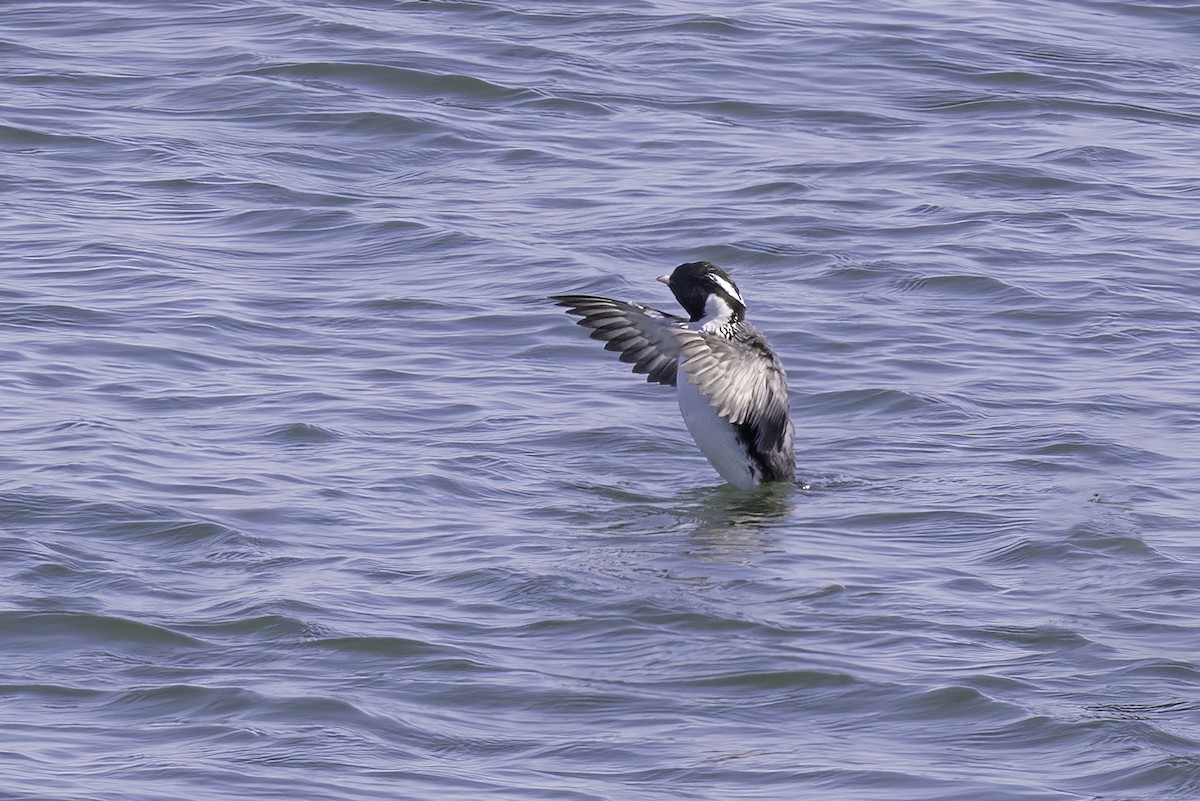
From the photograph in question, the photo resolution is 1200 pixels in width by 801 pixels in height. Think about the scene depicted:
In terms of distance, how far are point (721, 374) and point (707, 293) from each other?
776mm

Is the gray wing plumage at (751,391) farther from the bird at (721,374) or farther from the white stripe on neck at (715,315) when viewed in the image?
the white stripe on neck at (715,315)

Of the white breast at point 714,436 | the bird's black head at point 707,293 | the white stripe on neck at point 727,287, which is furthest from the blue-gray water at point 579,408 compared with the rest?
the white stripe on neck at point 727,287

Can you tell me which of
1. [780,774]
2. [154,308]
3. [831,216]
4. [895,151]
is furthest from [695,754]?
[895,151]

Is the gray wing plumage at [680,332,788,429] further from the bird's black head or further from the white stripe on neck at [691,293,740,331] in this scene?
the bird's black head

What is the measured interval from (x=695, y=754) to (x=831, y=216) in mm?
7429

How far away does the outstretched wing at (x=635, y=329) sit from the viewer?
→ 9.42 m

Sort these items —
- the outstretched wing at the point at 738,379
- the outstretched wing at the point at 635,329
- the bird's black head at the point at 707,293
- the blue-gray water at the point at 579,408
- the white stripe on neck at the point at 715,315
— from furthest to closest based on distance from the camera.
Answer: the bird's black head at the point at 707,293 < the white stripe on neck at the point at 715,315 < the outstretched wing at the point at 635,329 < the outstretched wing at the point at 738,379 < the blue-gray water at the point at 579,408

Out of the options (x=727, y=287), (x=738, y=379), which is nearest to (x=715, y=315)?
(x=727, y=287)

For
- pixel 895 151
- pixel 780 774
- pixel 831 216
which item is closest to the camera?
pixel 780 774

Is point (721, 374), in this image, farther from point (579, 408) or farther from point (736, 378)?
point (579, 408)

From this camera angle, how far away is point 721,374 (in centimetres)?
929

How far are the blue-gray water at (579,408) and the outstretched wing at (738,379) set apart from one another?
396 millimetres

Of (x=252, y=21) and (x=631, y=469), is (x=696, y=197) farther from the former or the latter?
(x=252, y=21)

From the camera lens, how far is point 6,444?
362 inches
